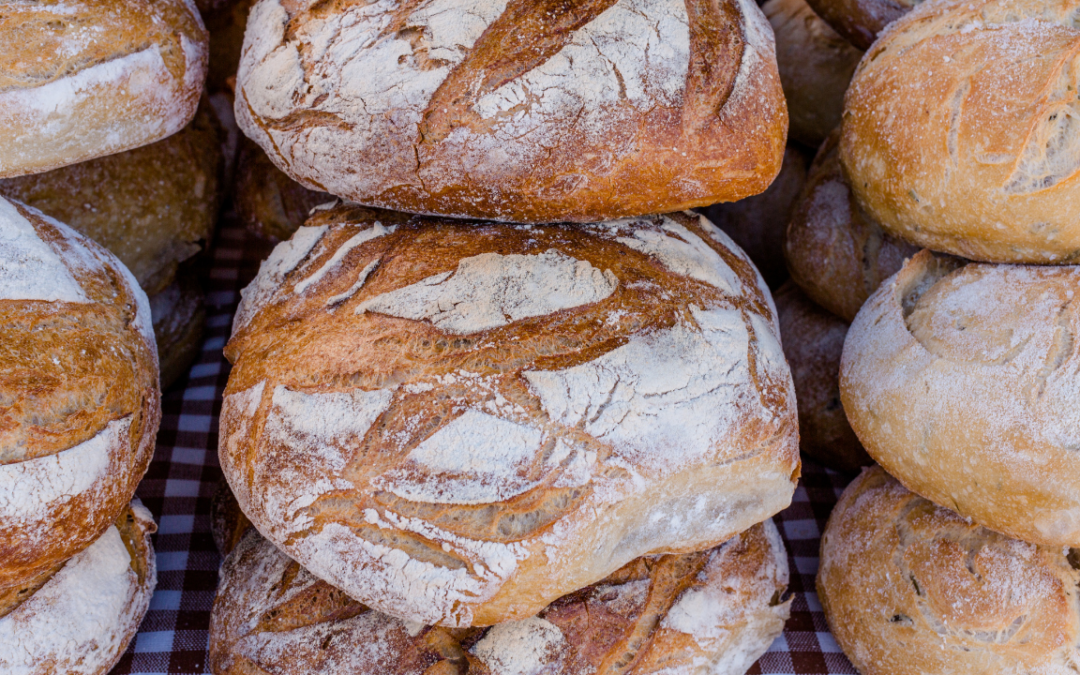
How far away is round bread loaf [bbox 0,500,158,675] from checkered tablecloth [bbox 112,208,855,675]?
0.40 ft

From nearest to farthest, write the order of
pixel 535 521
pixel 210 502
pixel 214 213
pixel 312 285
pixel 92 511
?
pixel 535 521 → pixel 92 511 → pixel 312 285 → pixel 210 502 → pixel 214 213

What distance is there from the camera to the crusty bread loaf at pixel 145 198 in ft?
5.31

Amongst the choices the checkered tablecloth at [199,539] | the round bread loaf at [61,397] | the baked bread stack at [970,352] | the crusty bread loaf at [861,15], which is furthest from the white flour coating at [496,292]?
the crusty bread loaf at [861,15]

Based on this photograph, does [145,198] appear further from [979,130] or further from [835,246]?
[979,130]

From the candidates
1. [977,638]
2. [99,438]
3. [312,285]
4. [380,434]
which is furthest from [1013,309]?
[99,438]

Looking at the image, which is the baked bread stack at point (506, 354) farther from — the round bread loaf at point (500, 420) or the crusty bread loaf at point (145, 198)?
the crusty bread loaf at point (145, 198)

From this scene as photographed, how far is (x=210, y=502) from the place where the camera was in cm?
172

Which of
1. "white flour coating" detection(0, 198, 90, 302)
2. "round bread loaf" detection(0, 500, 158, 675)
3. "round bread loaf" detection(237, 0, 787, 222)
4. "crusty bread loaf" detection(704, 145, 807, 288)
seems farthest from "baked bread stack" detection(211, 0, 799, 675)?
"crusty bread loaf" detection(704, 145, 807, 288)

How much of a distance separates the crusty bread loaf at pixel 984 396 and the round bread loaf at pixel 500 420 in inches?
7.0

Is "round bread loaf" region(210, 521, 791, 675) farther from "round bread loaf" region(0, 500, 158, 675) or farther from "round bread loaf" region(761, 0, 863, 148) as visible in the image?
"round bread loaf" region(761, 0, 863, 148)

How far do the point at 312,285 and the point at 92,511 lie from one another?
476mm

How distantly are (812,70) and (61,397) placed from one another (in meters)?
1.72

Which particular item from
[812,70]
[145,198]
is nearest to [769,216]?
[812,70]

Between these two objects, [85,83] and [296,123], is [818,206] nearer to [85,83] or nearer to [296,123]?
[296,123]
